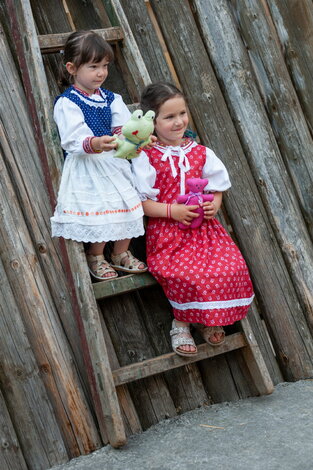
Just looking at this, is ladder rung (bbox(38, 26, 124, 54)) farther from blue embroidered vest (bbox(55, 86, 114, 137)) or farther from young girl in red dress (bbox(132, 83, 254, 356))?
young girl in red dress (bbox(132, 83, 254, 356))

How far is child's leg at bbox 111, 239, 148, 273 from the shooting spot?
3300 mm

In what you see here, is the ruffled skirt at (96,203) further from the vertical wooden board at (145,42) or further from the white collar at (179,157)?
the vertical wooden board at (145,42)

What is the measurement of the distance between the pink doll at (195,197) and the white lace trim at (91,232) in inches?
10.8

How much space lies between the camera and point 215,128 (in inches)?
148

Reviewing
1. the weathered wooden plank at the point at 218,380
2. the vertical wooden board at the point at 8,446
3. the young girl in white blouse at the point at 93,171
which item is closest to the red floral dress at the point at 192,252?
the young girl in white blouse at the point at 93,171

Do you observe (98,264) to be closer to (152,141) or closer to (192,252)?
(192,252)

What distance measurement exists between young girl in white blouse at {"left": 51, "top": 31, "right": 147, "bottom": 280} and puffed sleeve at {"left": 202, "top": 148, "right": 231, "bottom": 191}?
38 centimetres

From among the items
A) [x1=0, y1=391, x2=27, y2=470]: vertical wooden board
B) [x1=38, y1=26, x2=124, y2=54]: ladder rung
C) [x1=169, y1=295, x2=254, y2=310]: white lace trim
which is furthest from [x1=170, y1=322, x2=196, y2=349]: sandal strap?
[x1=38, y1=26, x2=124, y2=54]: ladder rung

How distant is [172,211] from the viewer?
330 cm

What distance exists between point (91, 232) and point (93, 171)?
0.27 metres

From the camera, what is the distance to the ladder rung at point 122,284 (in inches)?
125

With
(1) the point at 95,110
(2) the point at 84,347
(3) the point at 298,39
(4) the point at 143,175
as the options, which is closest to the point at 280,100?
(3) the point at 298,39

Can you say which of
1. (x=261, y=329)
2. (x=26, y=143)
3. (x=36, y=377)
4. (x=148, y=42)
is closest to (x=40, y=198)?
(x=26, y=143)

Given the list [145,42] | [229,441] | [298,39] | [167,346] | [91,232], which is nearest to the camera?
[229,441]
